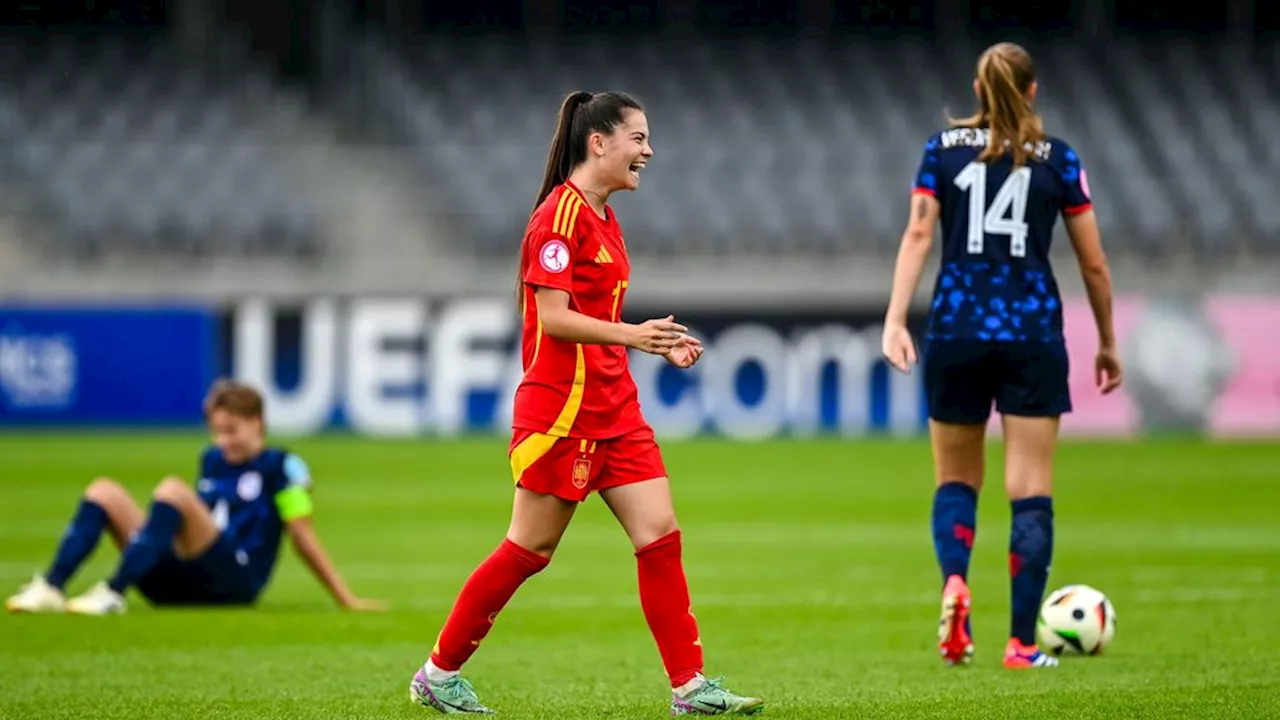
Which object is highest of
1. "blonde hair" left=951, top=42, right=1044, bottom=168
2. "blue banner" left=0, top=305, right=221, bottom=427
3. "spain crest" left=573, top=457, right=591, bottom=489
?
"blonde hair" left=951, top=42, right=1044, bottom=168

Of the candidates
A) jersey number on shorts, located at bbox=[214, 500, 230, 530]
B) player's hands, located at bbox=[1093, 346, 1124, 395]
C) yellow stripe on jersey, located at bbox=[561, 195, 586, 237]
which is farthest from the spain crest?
jersey number on shorts, located at bbox=[214, 500, 230, 530]

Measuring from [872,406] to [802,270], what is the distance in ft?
11.1

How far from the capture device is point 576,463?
19.1ft

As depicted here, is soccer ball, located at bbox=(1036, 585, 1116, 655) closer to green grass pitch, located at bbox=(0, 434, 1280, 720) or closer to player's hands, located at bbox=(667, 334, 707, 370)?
green grass pitch, located at bbox=(0, 434, 1280, 720)

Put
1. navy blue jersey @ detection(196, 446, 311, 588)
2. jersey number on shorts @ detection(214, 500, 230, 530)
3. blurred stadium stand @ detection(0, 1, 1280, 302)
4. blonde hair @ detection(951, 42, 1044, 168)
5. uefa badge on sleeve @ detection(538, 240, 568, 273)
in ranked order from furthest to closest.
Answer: blurred stadium stand @ detection(0, 1, 1280, 302), jersey number on shorts @ detection(214, 500, 230, 530), navy blue jersey @ detection(196, 446, 311, 588), blonde hair @ detection(951, 42, 1044, 168), uefa badge on sleeve @ detection(538, 240, 568, 273)

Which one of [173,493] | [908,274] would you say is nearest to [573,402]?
[908,274]

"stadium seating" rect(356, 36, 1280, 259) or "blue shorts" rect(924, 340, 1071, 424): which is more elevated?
"stadium seating" rect(356, 36, 1280, 259)

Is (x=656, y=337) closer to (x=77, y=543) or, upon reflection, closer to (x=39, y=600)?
(x=77, y=543)

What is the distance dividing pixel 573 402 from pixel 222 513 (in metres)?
3.98

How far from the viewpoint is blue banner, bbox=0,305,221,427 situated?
79.2ft

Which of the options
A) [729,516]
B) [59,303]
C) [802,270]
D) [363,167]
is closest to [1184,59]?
[802,270]

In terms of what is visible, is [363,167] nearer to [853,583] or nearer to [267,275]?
[267,275]

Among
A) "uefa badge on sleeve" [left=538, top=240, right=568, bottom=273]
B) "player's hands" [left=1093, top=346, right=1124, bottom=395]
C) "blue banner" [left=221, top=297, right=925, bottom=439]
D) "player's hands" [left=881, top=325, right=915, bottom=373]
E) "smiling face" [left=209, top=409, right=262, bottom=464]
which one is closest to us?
"uefa badge on sleeve" [left=538, top=240, right=568, bottom=273]

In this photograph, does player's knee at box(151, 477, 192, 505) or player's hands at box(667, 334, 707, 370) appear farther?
player's knee at box(151, 477, 192, 505)
